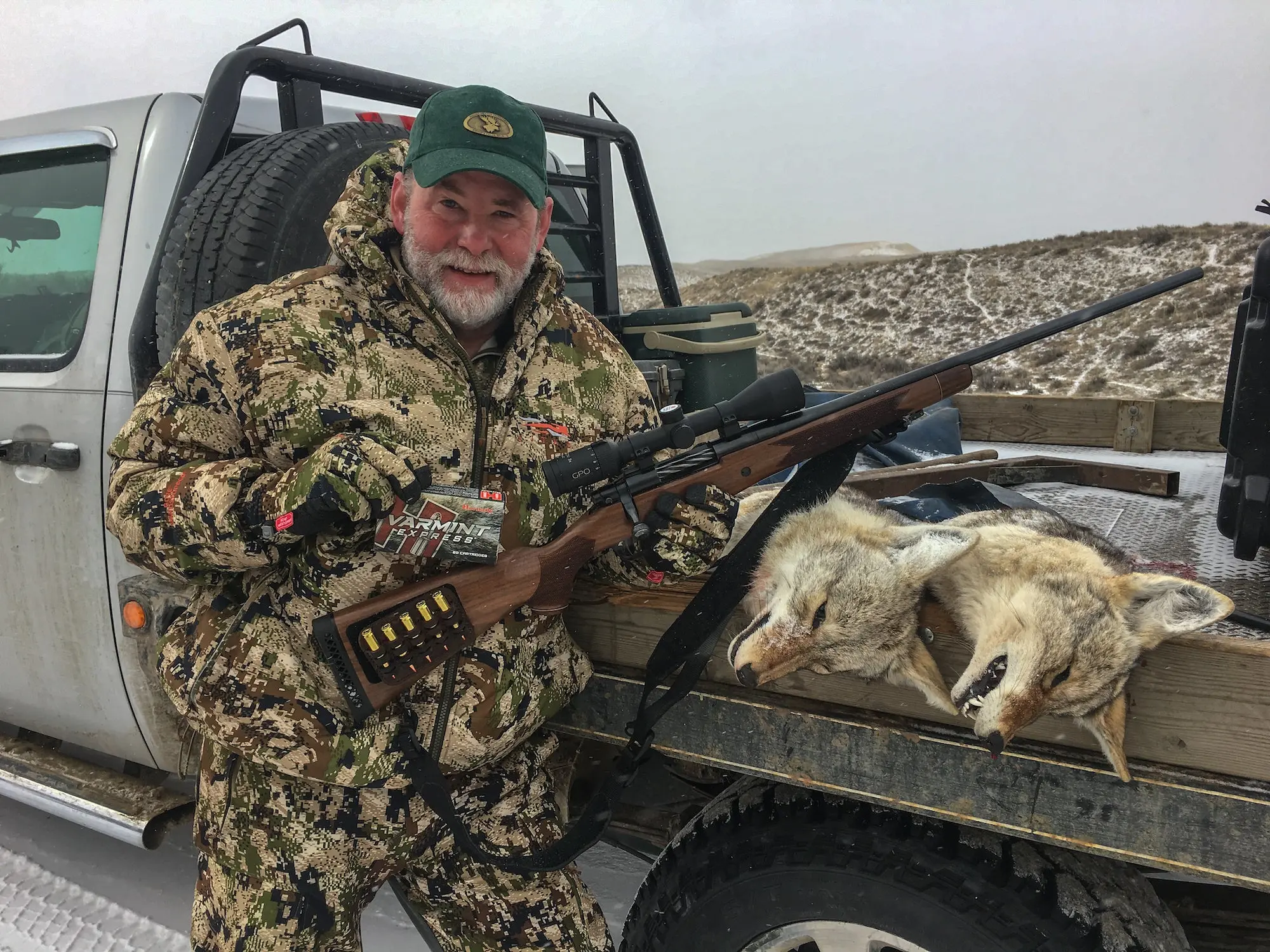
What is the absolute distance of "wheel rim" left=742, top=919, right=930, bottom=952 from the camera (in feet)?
5.22

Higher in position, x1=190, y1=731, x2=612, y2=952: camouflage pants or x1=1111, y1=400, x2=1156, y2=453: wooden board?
x1=1111, y1=400, x2=1156, y2=453: wooden board

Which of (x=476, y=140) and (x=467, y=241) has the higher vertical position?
(x=476, y=140)

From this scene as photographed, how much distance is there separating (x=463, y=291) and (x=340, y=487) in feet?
1.84

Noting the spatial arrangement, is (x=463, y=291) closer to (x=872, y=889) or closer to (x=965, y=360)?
(x=965, y=360)

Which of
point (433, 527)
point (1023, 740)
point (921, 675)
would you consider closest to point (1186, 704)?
point (1023, 740)

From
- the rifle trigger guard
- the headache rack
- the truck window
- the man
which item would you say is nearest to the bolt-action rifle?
the rifle trigger guard

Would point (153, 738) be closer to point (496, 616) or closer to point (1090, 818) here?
point (496, 616)

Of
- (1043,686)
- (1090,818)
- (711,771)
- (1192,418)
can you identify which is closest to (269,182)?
(711,771)

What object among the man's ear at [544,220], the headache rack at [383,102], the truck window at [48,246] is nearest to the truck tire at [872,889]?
the man's ear at [544,220]

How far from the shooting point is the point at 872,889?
62.0 inches

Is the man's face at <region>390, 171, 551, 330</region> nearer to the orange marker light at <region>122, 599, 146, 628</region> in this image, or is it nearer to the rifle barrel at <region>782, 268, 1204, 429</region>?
the rifle barrel at <region>782, 268, 1204, 429</region>

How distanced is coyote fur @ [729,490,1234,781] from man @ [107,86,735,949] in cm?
30

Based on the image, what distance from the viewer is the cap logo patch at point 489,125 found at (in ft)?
6.03

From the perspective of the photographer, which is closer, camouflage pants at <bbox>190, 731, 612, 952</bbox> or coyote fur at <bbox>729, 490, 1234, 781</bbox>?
coyote fur at <bbox>729, 490, 1234, 781</bbox>
